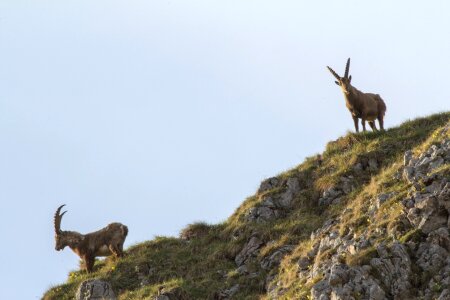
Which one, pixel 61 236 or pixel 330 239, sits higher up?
pixel 61 236

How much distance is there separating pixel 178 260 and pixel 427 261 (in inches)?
477

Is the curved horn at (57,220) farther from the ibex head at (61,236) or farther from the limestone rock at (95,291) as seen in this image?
the limestone rock at (95,291)

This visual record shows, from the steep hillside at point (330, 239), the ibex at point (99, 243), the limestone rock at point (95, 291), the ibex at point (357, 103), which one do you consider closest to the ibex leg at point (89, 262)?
the ibex at point (99, 243)

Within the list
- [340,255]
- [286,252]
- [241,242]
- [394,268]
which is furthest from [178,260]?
[394,268]

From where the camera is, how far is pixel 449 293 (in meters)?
20.0

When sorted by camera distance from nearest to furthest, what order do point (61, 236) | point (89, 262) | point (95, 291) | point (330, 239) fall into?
point (330, 239) → point (95, 291) → point (89, 262) → point (61, 236)

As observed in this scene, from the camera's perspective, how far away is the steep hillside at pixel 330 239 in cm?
2145

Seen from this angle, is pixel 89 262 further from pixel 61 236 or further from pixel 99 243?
pixel 61 236

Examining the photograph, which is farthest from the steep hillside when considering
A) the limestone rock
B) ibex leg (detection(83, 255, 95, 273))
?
ibex leg (detection(83, 255, 95, 273))

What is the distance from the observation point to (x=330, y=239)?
24953mm

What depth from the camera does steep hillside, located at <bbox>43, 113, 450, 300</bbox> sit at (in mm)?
21453

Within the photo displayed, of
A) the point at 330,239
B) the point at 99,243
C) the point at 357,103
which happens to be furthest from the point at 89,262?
the point at 357,103

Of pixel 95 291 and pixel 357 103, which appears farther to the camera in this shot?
pixel 357 103

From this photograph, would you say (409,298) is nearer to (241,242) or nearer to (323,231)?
(323,231)
